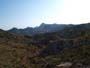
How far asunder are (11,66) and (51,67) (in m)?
9.87

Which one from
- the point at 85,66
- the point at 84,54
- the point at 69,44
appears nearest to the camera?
the point at 85,66

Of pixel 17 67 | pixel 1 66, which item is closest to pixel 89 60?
pixel 17 67

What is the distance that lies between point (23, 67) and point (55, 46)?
35068mm

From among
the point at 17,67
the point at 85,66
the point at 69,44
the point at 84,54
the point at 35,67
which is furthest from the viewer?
the point at 69,44

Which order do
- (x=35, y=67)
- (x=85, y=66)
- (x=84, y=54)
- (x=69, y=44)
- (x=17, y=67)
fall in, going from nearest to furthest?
(x=85, y=66), (x=17, y=67), (x=35, y=67), (x=84, y=54), (x=69, y=44)

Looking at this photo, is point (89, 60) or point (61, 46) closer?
point (89, 60)

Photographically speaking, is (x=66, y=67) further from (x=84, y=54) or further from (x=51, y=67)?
(x=84, y=54)

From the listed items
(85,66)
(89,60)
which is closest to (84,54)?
(89,60)

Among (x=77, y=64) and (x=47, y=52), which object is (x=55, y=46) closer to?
(x=47, y=52)

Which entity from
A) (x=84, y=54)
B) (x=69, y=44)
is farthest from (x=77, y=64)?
(x=69, y=44)

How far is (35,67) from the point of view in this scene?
50906mm

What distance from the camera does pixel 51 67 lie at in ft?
155

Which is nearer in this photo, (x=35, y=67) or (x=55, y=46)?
(x=35, y=67)

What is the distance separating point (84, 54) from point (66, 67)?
500 inches
